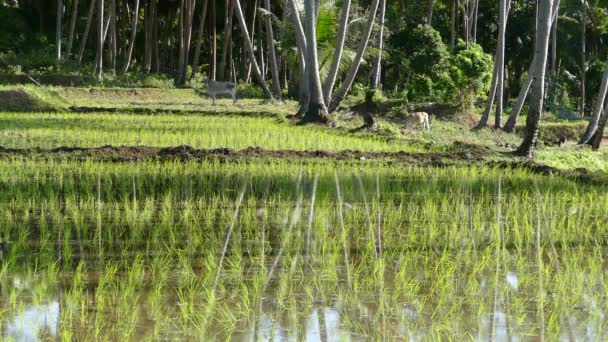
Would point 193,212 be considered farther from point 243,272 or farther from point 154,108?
point 154,108

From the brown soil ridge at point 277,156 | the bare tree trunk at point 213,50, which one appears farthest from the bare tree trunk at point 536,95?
the bare tree trunk at point 213,50

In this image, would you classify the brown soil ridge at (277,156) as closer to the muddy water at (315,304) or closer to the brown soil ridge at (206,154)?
the brown soil ridge at (206,154)

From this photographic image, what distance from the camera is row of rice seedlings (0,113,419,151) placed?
43.0ft

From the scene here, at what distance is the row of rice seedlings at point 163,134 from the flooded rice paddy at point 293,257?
274 centimetres

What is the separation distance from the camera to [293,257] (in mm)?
6219

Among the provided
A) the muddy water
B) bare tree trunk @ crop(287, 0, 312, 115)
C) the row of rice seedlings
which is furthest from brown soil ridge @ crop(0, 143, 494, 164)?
bare tree trunk @ crop(287, 0, 312, 115)

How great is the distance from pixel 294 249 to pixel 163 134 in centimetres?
793

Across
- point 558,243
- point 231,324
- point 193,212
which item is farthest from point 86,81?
point 231,324

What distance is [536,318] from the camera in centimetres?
Result: 489

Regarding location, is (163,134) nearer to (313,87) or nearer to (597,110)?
(313,87)

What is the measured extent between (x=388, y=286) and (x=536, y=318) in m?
0.88

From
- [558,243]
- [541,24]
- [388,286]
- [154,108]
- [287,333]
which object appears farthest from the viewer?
[154,108]

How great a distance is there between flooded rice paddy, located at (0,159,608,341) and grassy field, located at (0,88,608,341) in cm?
2

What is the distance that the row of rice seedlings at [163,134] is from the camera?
13117 mm
